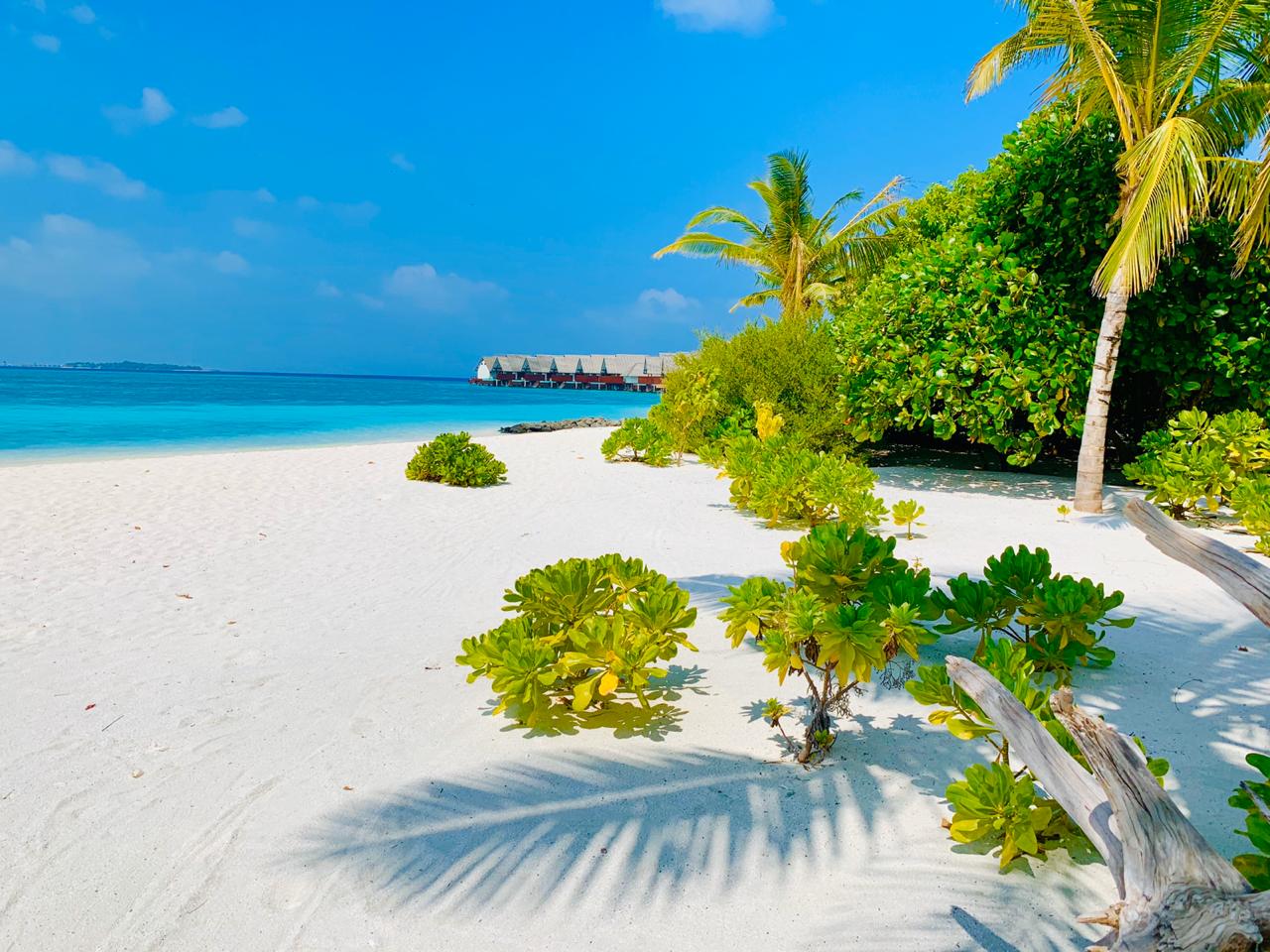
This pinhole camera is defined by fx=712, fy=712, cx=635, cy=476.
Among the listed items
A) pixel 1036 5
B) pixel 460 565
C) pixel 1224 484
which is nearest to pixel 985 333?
pixel 1224 484

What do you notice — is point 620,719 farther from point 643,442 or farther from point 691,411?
point 691,411

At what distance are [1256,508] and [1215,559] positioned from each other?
586 cm

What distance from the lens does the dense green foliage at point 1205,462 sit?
7609mm

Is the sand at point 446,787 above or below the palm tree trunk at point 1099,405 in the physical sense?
below

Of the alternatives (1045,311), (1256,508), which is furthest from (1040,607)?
(1045,311)

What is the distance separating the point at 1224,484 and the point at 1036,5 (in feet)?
20.1

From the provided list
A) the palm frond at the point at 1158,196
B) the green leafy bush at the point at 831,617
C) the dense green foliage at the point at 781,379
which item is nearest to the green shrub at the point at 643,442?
the dense green foliage at the point at 781,379

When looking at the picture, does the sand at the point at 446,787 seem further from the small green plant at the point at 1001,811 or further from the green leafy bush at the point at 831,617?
the green leafy bush at the point at 831,617

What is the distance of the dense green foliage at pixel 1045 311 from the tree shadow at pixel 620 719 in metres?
7.24

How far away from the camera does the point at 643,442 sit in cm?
1346

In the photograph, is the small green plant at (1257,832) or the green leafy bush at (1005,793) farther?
the green leafy bush at (1005,793)

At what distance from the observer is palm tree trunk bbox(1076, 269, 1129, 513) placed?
8125mm

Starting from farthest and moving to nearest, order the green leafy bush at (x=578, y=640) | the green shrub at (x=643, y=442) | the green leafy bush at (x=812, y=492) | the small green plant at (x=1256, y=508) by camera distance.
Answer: the green shrub at (x=643, y=442) → the green leafy bush at (x=812, y=492) → the small green plant at (x=1256, y=508) → the green leafy bush at (x=578, y=640)

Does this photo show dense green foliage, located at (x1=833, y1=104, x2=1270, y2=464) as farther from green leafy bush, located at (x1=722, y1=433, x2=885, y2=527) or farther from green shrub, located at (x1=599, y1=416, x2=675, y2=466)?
green shrub, located at (x1=599, y1=416, x2=675, y2=466)
